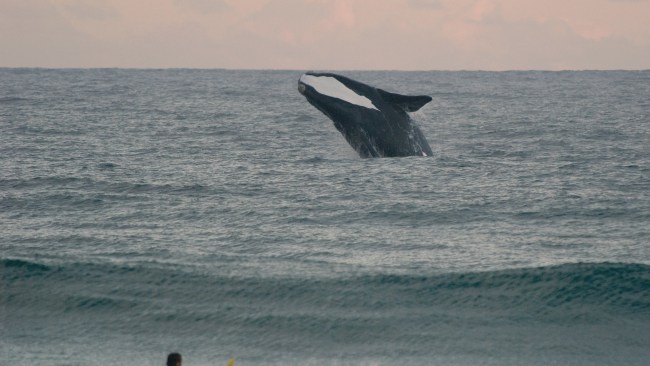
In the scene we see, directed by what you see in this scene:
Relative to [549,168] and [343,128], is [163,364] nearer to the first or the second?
[343,128]

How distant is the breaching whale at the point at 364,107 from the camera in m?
22.6

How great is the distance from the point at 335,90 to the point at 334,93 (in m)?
0.12

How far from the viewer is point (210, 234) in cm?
2164

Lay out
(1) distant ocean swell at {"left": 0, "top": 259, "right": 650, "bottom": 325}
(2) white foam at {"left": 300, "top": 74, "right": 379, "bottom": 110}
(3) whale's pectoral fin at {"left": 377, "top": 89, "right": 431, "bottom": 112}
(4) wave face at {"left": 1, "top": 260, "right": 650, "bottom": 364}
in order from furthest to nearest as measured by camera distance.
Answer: (2) white foam at {"left": 300, "top": 74, "right": 379, "bottom": 110} → (3) whale's pectoral fin at {"left": 377, "top": 89, "right": 431, "bottom": 112} → (1) distant ocean swell at {"left": 0, "top": 259, "right": 650, "bottom": 325} → (4) wave face at {"left": 1, "top": 260, "right": 650, "bottom": 364}

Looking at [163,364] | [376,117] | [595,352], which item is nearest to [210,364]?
[163,364]

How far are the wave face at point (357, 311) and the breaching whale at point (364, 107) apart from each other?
236 inches

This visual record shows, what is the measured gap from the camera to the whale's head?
22500 millimetres

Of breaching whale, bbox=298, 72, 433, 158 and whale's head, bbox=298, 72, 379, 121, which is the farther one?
breaching whale, bbox=298, 72, 433, 158

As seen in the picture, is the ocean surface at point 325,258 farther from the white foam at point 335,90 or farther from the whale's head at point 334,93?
the white foam at point 335,90

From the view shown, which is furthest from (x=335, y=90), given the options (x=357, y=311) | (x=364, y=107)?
(x=357, y=311)

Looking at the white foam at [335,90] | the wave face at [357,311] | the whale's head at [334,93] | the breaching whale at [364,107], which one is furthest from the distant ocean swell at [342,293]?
the white foam at [335,90]

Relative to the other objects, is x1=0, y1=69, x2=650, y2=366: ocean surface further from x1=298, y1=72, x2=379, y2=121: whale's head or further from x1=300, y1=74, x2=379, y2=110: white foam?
x1=300, y1=74, x2=379, y2=110: white foam

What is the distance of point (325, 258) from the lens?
63.4 ft

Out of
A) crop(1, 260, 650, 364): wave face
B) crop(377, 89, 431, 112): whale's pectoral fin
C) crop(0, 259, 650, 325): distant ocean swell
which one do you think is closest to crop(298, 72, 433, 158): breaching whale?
crop(377, 89, 431, 112): whale's pectoral fin
